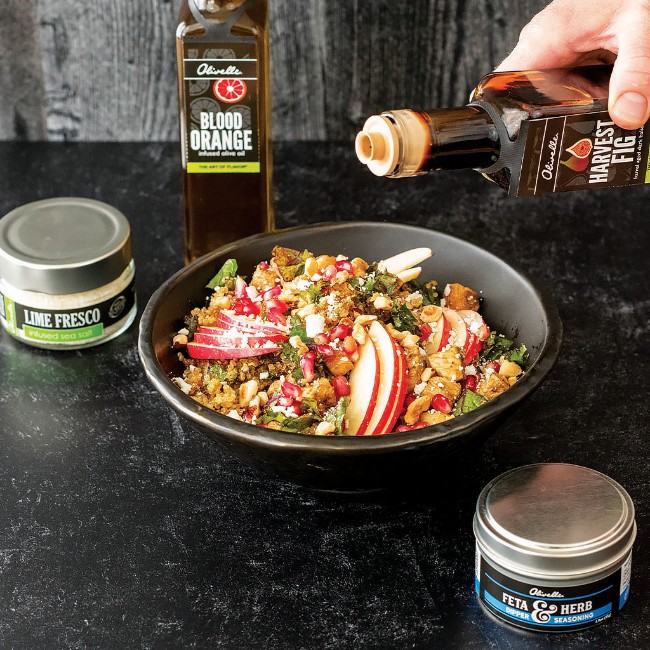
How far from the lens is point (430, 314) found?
4.41 feet

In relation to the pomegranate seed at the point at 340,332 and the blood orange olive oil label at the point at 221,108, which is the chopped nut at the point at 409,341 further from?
the blood orange olive oil label at the point at 221,108

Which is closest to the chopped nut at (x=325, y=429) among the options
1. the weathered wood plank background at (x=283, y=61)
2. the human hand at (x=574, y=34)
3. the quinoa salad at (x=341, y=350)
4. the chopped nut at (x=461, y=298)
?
the quinoa salad at (x=341, y=350)

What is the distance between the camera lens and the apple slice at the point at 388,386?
120cm

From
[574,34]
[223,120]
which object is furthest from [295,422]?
[574,34]

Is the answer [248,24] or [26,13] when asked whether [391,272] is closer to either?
[248,24]

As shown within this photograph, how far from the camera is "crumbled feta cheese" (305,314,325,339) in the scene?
4.13ft

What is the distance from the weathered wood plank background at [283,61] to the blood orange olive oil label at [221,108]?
1.52 ft

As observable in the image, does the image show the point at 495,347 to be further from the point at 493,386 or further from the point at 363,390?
the point at 363,390

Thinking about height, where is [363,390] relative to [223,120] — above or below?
below

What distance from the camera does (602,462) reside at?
133cm

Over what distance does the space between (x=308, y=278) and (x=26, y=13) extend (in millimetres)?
952

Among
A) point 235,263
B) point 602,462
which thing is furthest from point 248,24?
point 602,462

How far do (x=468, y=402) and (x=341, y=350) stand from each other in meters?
0.16

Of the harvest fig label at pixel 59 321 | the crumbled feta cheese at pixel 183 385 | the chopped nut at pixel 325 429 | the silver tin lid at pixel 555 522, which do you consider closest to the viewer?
the silver tin lid at pixel 555 522
